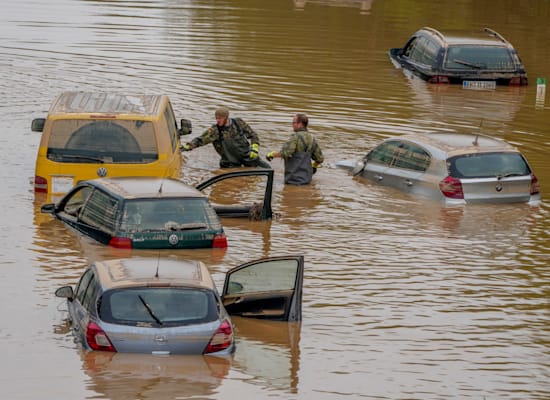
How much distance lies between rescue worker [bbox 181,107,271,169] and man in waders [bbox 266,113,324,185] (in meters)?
0.46

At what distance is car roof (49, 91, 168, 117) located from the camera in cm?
2220

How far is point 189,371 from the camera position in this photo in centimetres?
1412

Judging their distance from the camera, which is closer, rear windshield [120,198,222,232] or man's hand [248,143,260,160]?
rear windshield [120,198,222,232]

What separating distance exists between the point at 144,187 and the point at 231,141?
21.6ft

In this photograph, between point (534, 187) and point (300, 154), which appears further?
point (300, 154)

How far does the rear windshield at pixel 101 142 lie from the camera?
21.9 meters

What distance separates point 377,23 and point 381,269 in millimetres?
33001

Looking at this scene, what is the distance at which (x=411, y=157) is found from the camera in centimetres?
2516

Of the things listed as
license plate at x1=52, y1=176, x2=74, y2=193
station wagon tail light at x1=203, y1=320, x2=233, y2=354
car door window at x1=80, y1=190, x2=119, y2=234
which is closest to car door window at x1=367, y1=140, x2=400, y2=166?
license plate at x1=52, y1=176, x2=74, y2=193

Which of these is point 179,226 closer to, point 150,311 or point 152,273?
point 152,273

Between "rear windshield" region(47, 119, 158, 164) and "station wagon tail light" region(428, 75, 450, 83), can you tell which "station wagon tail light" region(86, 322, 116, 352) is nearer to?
"rear windshield" region(47, 119, 158, 164)

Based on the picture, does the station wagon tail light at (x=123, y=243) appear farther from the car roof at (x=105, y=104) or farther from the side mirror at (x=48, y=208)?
the car roof at (x=105, y=104)

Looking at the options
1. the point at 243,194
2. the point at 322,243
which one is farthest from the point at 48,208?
the point at 243,194

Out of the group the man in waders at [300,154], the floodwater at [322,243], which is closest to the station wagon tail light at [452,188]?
the floodwater at [322,243]
